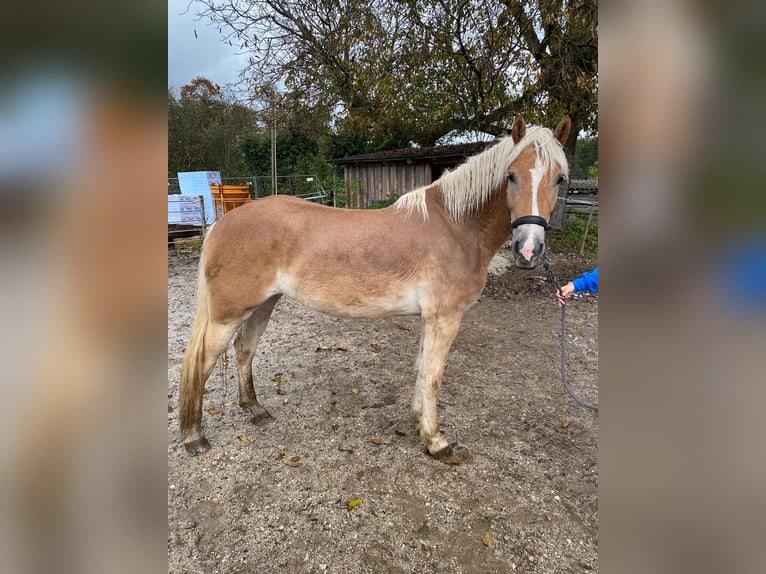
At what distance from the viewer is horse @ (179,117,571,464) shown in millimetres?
2549

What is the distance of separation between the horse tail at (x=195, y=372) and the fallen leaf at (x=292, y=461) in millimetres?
665

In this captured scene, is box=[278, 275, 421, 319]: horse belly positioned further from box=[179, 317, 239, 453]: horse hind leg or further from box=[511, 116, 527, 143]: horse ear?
box=[511, 116, 527, 143]: horse ear

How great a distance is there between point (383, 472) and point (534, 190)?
78.0 inches

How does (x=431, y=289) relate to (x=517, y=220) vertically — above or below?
below

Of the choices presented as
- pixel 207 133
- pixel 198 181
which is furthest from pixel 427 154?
pixel 207 133

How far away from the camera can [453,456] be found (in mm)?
2684

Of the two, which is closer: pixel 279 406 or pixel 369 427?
Answer: pixel 369 427
